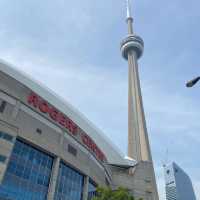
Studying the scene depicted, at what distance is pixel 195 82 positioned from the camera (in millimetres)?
10102

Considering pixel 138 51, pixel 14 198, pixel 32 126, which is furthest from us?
pixel 138 51

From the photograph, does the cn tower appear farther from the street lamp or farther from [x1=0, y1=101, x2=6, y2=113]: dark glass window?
the street lamp

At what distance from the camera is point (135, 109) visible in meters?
116

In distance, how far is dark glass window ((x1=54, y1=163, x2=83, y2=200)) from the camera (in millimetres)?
43031

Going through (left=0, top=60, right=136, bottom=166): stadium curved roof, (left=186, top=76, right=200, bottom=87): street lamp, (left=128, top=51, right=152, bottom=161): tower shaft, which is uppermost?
(left=128, top=51, right=152, bottom=161): tower shaft

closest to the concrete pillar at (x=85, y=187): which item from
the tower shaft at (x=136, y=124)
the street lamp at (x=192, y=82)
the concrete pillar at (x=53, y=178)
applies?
the concrete pillar at (x=53, y=178)

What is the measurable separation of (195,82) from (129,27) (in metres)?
152

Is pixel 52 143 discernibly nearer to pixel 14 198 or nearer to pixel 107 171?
pixel 14 198

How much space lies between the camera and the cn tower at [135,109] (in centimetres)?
10222

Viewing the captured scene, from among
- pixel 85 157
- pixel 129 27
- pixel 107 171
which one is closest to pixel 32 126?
pixel 85 157

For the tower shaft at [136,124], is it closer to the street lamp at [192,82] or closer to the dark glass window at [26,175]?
the dark glass window at [26,175]

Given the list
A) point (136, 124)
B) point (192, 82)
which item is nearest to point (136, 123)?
point (136, 124)

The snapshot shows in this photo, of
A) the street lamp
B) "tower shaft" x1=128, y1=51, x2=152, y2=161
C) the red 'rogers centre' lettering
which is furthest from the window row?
"tower shaft" x1=128, y1=51, x2=152, y2=161

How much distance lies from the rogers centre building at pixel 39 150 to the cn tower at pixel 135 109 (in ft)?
109
